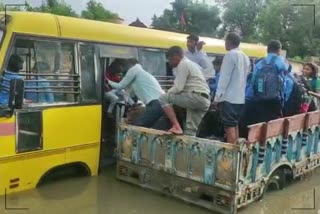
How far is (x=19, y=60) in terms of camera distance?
222 inches

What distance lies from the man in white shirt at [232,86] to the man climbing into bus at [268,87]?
44 centimetres

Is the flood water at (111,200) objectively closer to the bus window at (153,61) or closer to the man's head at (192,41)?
the bus window at (153,61)

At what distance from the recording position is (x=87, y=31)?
21.4ft

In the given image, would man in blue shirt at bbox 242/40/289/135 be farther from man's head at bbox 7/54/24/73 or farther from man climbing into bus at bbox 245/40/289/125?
man's head at bbox 7/54/24/73

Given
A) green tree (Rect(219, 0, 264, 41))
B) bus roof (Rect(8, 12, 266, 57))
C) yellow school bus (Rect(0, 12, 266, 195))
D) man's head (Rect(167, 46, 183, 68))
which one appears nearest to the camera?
yellow school bus (Rect(0, 12, 266, 195))

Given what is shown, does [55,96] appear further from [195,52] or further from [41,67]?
[195,52]

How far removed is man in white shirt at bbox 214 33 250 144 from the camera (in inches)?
229

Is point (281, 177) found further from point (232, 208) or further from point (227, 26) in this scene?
point (227, 26)

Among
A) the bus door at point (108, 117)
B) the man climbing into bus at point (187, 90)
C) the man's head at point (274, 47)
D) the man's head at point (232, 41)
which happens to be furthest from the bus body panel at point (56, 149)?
the man's head at point (274, 47)

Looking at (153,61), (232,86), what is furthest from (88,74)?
(232,86)

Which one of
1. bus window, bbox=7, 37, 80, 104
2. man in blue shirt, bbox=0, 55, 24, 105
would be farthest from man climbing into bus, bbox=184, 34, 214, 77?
man in blue shirt, bbox=0, 55, 24, 105

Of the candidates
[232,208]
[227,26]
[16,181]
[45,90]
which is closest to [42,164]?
[16,181]

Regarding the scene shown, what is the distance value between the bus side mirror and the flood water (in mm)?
1191

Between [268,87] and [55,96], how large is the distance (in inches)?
114
